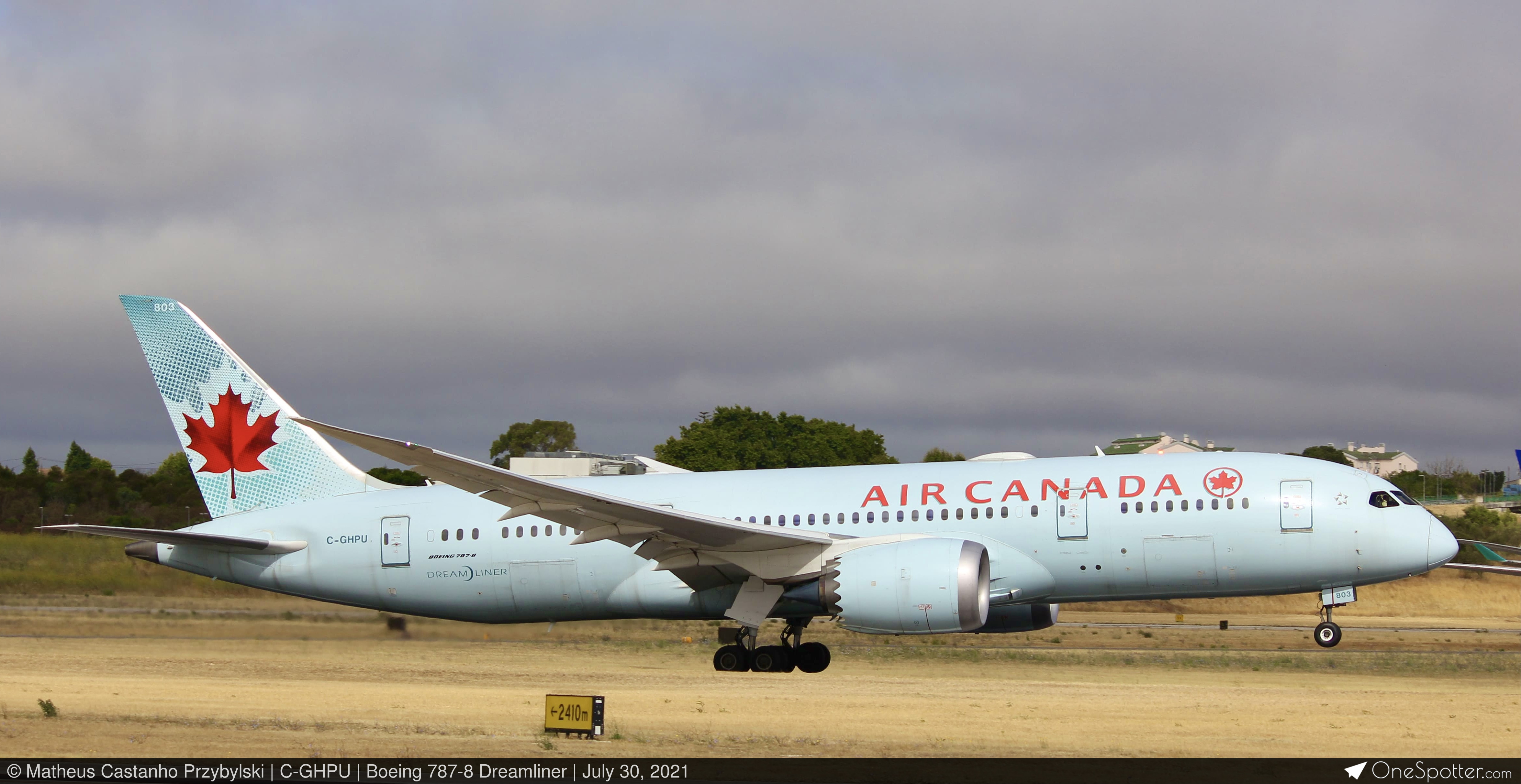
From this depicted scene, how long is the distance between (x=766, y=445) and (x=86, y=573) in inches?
1968

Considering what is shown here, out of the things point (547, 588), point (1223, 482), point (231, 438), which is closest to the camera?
point (1223, 482)

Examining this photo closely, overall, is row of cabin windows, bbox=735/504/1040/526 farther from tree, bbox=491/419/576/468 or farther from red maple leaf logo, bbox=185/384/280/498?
tree, bbox=491/419/576/468

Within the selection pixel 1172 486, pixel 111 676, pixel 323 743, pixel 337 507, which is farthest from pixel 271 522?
pixel 1172 486

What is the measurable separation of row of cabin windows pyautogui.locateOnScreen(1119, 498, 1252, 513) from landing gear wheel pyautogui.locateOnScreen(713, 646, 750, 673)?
6993mm

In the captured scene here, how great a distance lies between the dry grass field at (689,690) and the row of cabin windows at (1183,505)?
24.0 feet

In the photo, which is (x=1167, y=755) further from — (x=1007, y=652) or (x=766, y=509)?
(x=1007, y=652)

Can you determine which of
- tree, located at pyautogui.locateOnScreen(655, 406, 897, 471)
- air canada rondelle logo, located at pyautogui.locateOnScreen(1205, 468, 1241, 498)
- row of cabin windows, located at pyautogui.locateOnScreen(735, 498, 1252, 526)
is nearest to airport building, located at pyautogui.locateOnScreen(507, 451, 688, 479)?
row of cabin windows, located at pyautogui.locateOnScreen(735, 498, 1252, 526)

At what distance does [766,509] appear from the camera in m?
24.4

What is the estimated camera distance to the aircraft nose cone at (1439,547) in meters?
22.3

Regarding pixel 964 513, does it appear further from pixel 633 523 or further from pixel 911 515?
pixel 633 523

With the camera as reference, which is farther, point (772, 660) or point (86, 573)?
point (86, 573)

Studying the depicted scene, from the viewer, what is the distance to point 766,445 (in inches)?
3334
